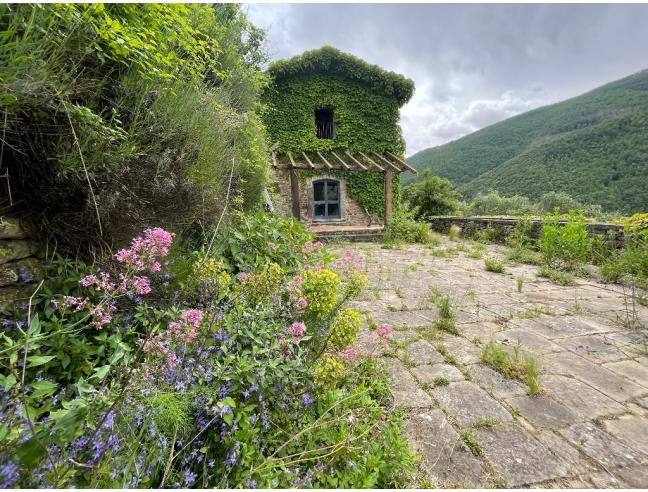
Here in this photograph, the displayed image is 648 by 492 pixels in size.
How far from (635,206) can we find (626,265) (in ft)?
76.3

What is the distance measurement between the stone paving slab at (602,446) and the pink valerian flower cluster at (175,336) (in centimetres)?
215

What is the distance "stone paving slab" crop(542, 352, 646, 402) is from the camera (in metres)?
2.05

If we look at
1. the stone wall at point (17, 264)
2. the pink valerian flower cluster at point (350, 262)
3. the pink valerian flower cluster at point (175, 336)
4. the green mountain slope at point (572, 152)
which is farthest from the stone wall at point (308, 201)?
the green mountain slope at point (572, 152)

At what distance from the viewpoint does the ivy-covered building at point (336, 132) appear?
34.2ft

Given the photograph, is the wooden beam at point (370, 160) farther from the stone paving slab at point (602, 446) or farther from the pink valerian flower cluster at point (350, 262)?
the stone paving slab at point (602, 446)

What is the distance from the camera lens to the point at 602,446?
159 cm

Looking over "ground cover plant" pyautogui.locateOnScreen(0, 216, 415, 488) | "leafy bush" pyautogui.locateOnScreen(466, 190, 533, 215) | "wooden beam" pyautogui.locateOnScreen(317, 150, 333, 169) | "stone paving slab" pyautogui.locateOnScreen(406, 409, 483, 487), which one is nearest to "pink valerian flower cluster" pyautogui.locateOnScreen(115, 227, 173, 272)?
"ground cover plant" pyautogui.locateOnScreen(0, 216, 415, 488)

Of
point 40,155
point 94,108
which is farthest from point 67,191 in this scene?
point 94,108

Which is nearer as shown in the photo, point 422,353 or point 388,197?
point 422,353

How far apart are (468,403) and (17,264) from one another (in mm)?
2746

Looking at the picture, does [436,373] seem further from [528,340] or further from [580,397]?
[528,340]

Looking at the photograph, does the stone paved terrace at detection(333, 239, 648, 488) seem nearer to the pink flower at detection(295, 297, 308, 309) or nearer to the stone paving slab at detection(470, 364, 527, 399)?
the stone paving slab at detection(470, 364, 527, 399)

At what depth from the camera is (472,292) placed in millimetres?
4148

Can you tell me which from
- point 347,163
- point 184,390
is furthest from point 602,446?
point 347,163
